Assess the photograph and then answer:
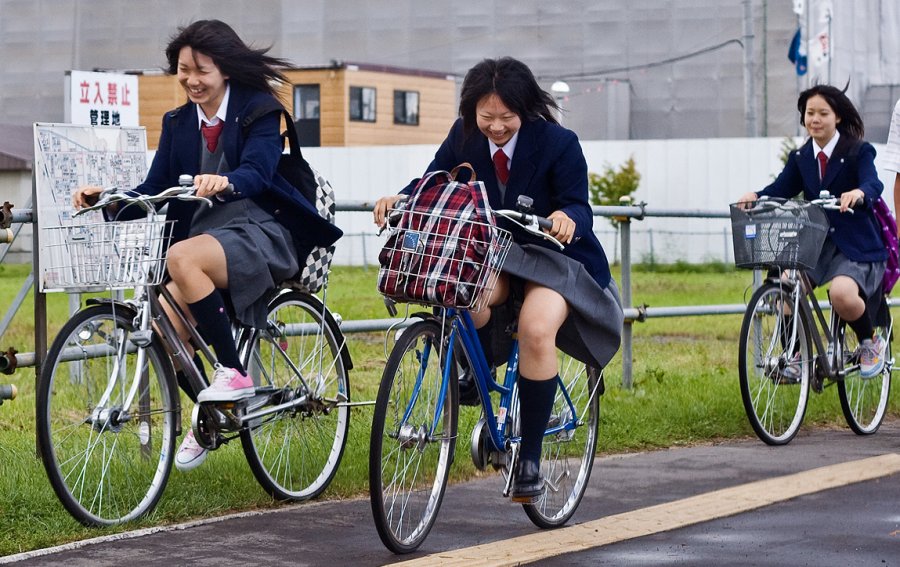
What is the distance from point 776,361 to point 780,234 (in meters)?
0.71

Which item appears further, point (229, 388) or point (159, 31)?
point (159, 31)

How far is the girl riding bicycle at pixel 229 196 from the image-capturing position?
5676mm

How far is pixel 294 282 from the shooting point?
6348mm

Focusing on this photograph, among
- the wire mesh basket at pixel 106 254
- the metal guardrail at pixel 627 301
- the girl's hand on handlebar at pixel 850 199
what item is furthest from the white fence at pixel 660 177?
the wire mesh basket at pixel 106 254

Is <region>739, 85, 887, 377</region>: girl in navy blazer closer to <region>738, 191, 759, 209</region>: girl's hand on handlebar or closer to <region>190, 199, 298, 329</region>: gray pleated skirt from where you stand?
<region>738, 191, 759, 209</region>: girl's hand on handlebar

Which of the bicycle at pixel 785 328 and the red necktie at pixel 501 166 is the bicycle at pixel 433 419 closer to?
the red necktie at pixel 501 166

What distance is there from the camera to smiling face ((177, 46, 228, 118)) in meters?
5.90

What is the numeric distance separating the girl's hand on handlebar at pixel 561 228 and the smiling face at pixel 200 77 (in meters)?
1.46

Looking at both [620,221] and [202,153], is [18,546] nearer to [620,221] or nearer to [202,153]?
[202,153]

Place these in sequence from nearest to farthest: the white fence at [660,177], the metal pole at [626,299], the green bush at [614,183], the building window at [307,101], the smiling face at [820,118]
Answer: the smiling face at [820,118], the metal pole at [626,299], the white fence at [660,177], the green bush at [614,183], the building window at [307,101]

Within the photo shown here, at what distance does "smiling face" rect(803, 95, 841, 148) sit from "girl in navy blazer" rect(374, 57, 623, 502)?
10.4 ft

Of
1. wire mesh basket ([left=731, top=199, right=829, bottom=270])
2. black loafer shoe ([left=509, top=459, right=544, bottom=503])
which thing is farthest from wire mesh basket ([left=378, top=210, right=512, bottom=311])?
wire mesh basket ([left=731, top=199, right=829, bottom=270])

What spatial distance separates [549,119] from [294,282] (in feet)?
4.37

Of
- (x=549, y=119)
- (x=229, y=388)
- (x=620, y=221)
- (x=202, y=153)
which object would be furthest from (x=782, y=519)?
(x=620, y=221)
